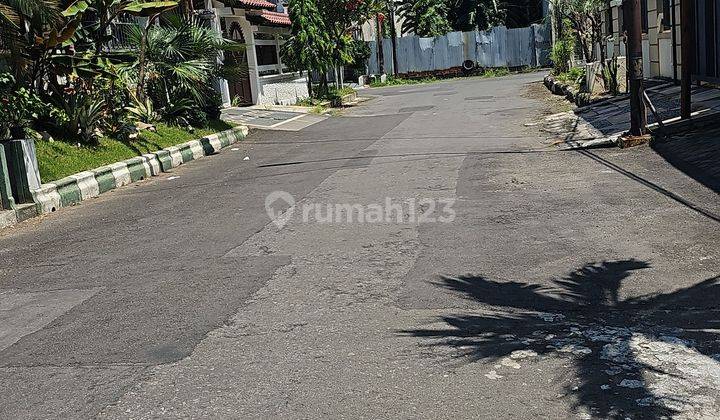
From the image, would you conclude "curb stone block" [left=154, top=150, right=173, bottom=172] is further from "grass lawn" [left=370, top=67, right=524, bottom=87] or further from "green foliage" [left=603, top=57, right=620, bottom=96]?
"grass lawn" [left=370, top=67, right=524, bottom=87]

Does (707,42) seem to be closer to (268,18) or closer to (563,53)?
(563,53)

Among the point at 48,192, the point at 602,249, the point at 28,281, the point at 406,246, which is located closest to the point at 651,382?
the point at 602,249

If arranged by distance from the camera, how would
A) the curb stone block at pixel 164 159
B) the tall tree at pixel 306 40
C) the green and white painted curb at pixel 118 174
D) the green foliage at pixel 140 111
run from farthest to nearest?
the tall tree at pixel 306 40
the green foliage at pixel 140 111
the curb stone block at pixel 164 159
the green and white painted curb at pixel 118 174

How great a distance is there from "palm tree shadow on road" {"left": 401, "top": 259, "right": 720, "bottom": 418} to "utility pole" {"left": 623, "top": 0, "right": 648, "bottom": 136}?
22.3 feet

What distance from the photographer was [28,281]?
7039 millimetres

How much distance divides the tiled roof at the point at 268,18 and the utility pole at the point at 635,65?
16.4 m

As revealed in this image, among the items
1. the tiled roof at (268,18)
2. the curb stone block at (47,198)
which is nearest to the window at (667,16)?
the tiled roof at (268,18)

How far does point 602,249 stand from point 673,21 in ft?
45.7

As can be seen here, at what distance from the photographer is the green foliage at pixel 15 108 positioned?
11.1 meters

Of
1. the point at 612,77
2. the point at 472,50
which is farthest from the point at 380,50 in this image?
the point at 612,77

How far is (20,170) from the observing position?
10625mm

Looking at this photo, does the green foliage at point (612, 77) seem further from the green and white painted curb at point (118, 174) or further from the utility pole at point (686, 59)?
the green and white painted curb at point (118, 174)

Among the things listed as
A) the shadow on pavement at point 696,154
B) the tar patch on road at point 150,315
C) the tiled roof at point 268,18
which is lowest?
the tar patch on road at point 150,315

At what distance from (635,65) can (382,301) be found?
8.41 metres
